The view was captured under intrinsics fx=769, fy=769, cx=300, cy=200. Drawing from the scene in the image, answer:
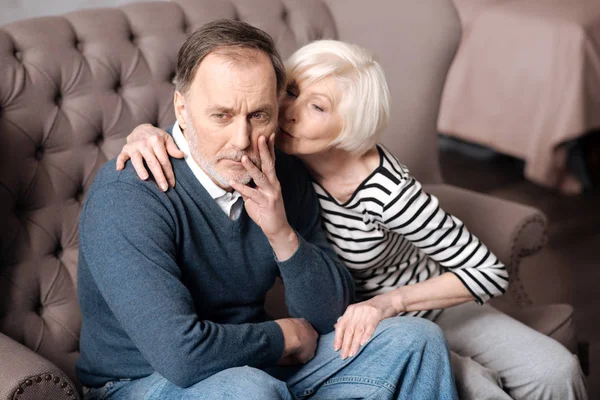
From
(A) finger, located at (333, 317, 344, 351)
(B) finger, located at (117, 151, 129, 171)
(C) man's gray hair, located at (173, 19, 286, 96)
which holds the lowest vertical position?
(A) finger, located at (333, 317, 344, 351)

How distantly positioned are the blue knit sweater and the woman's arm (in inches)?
0.7

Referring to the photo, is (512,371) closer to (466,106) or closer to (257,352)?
(257,352)

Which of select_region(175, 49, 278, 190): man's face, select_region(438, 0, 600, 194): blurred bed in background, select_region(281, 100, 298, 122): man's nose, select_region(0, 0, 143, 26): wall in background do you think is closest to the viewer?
select_region(175, 49, 278, 190): man's face

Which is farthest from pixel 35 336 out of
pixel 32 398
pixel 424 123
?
pixel 424 123

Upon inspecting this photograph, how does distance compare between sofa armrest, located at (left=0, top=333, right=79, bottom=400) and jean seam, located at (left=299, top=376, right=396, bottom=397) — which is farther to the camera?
jean seam, located at (left=299, top=376, right=396, bottom=397)

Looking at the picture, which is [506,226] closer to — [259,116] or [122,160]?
[259,116]

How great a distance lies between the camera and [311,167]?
5.86 ft

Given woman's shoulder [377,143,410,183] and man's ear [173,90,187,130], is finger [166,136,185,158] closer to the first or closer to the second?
man's ear [173,90,187,130]

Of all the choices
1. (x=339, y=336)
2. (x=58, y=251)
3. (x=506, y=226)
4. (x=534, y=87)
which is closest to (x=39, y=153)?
(x=58, y=251)

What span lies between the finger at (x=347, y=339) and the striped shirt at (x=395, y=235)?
20 cm

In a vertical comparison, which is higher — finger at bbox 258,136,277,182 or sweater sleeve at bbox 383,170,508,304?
finger at bbox 258,136,277,182

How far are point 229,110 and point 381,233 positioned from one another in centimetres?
49

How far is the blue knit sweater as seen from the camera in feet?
4.59

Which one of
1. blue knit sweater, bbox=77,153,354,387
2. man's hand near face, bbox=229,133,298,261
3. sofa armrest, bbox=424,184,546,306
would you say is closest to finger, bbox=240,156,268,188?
man's hand near face, bbox=229,133,298,261
